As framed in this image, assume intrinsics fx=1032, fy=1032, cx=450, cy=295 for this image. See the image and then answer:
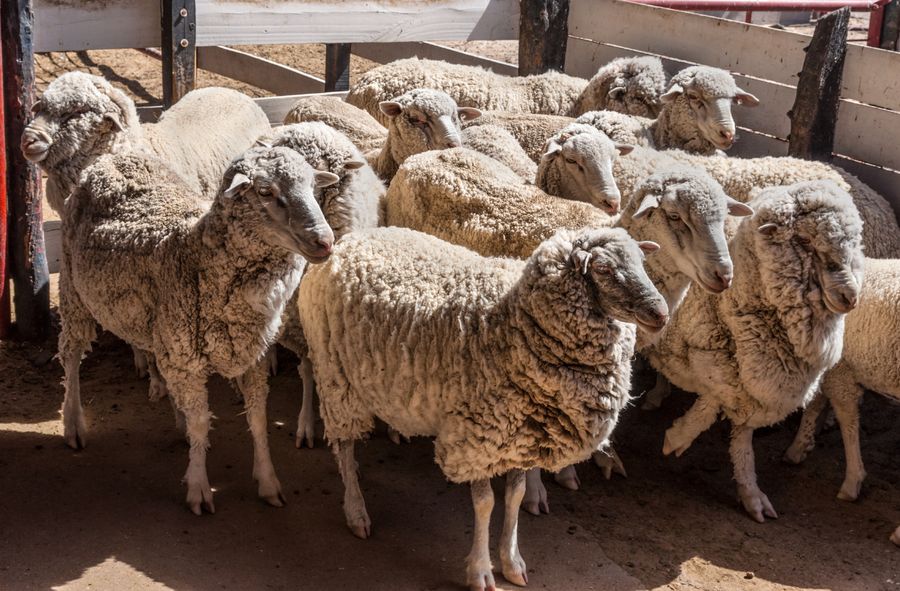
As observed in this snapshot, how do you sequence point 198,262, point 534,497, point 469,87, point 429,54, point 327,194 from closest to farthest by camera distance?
1. point 198,262
2. point 534,497
3. point 327,194
4. point 469,87
5. point 429,54

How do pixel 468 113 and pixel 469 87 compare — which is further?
pixel 469 87

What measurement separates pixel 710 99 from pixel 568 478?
2.94 meters

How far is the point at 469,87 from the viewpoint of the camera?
7.78 m

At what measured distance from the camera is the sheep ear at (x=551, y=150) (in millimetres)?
5977

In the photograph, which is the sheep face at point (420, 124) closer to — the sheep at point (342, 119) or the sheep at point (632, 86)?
the sheep at point (342, 119)

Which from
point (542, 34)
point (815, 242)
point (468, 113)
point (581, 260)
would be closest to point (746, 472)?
point (815, 242)

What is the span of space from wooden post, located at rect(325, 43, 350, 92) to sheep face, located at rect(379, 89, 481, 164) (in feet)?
9.69

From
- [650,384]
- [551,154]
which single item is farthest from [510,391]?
[650,384]

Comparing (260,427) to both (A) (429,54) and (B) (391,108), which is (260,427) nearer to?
(B) (391,108)

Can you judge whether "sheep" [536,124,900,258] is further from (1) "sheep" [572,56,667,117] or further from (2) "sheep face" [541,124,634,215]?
(1) "sheep" [572,56,667,117]

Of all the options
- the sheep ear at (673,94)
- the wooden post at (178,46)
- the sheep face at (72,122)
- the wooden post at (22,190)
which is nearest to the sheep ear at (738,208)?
the sheep ear at (673,94)

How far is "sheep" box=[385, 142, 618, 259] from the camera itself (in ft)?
17.6

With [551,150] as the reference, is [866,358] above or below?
below

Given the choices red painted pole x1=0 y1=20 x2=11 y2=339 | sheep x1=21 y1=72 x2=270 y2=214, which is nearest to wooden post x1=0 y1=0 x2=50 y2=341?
red painted pole x1=0 y1=20 x2=11 y2=339
